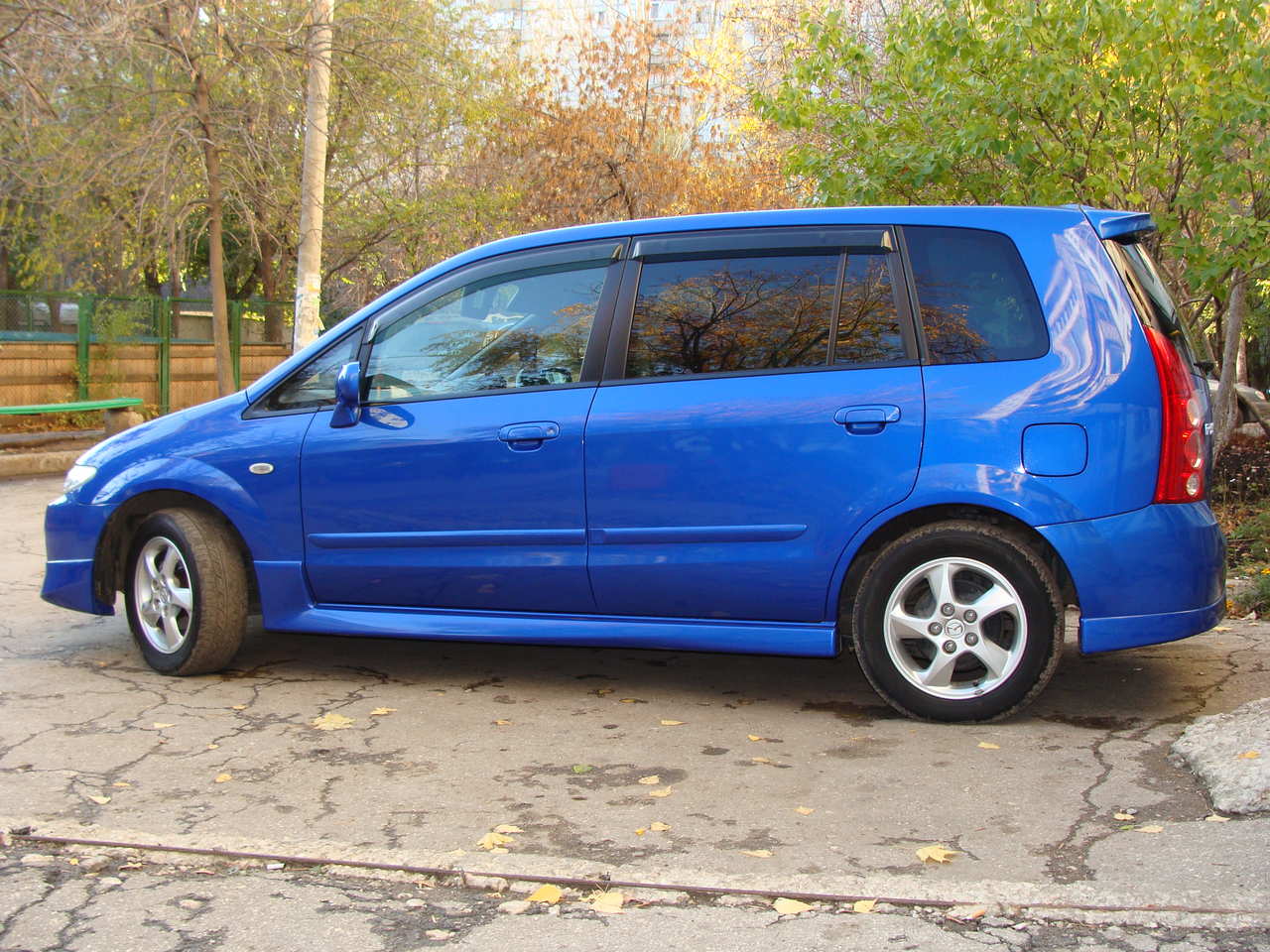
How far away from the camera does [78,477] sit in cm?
627

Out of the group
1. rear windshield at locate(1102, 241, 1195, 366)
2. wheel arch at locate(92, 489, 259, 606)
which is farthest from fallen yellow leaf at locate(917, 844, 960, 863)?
wheel arch at locate(92, 489, 259, 606)

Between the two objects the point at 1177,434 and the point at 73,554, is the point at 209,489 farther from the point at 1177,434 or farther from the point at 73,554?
the point at 1177,434

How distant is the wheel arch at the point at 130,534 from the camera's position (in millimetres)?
6023

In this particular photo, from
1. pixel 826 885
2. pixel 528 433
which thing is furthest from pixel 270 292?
pixel 826 885

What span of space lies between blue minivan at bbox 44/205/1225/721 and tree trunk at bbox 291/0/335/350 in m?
8.17

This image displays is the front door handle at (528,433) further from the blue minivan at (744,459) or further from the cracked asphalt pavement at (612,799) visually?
the cracked asphalt pavement at (612,799)

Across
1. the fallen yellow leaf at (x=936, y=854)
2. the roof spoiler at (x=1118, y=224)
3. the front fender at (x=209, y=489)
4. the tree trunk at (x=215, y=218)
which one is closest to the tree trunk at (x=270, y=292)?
the tree trunk at (x=215, y=218)

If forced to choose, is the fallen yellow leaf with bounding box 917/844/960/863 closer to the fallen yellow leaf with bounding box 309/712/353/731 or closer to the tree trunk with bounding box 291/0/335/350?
the fallen yellow leaf with bounding box 309/712/353/731

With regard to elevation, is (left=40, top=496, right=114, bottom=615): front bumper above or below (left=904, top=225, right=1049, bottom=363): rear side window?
below

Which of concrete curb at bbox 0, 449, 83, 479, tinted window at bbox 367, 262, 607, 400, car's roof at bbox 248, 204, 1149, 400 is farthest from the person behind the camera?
concrete curb at bbox 0, 449, 83, 479

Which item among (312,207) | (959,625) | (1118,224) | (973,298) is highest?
(312,207)

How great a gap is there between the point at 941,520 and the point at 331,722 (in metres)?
2.39

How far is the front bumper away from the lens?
6172 mm

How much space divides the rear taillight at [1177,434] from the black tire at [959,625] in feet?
1.70
